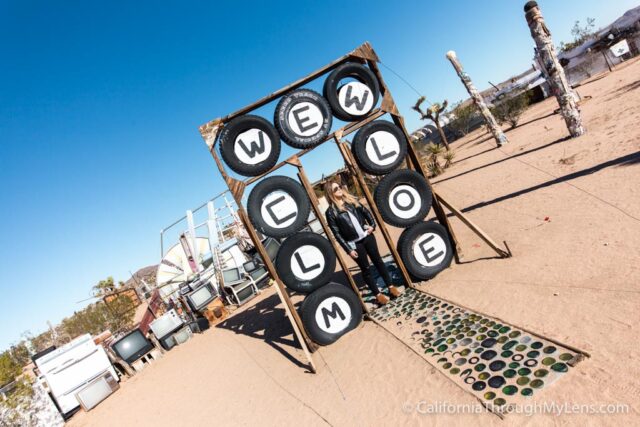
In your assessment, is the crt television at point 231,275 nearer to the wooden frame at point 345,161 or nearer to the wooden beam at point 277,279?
the wooden frame at point 345,161

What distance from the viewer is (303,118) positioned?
5441 millimetres

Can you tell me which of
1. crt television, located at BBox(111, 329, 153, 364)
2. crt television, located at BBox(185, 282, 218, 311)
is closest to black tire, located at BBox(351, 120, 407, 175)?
crt television, located at BBox(185, 282, 218, 311)

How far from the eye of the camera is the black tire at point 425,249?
589 cm

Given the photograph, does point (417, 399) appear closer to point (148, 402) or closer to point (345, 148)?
point (345, 148)

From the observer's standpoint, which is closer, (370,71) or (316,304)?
(316,304)

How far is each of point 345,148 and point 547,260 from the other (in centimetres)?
366

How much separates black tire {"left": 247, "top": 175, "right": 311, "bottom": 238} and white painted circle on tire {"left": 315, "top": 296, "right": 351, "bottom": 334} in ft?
4.50

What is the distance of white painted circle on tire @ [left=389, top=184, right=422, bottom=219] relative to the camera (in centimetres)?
573

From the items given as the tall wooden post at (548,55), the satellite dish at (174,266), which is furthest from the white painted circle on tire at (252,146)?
the satellite dish at (174,266)

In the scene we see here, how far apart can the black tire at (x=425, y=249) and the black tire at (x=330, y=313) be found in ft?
4.20

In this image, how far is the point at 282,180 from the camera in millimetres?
5344

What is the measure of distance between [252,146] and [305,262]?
215 cm

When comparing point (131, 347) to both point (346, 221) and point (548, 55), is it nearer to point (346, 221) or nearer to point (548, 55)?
point (346, 221)

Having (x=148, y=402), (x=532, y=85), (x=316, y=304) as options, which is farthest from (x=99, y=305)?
(x=532, y=85)
